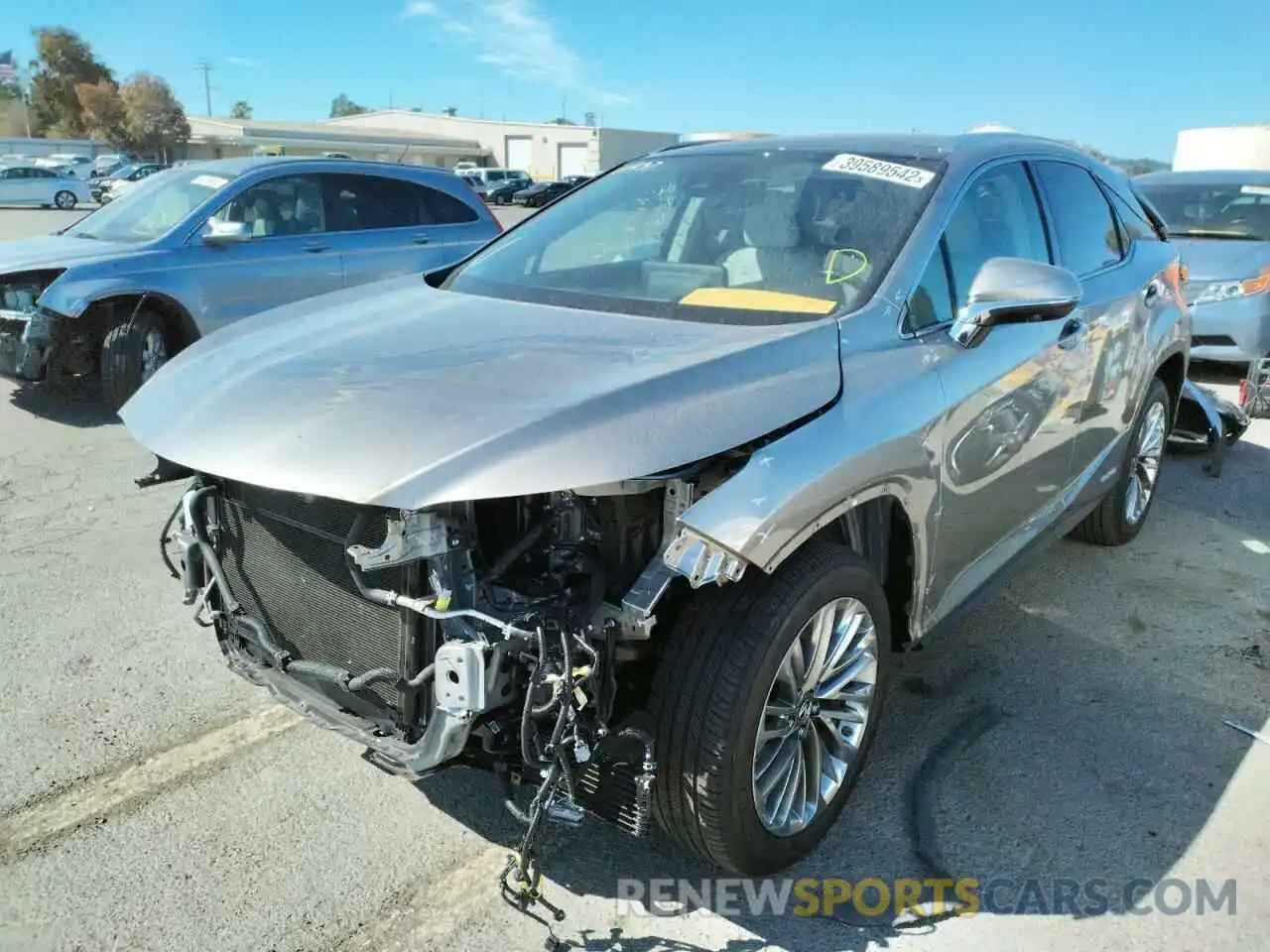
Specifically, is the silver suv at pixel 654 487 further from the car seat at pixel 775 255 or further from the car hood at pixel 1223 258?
the car hood at pixel 1223 258

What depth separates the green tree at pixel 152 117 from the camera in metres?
73.7

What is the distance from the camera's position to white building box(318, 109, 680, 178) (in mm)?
71438

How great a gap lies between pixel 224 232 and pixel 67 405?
1.76m

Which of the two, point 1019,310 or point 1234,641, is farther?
point 1234,641

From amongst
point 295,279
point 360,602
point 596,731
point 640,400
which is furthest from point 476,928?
point 295,279

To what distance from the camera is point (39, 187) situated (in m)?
35.6

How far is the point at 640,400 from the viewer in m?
2.29

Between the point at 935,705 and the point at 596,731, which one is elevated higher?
the point at 596,731

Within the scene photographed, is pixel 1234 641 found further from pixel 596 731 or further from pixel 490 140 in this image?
pixel 490 140

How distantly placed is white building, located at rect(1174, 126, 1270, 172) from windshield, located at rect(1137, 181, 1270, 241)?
60.7ft

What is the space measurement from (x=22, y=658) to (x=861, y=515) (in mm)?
3004

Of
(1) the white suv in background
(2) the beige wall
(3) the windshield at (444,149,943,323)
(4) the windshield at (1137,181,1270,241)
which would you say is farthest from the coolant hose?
(2) the beige wall

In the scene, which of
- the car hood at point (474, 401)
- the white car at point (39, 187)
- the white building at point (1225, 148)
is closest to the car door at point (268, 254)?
the car hood at point (474, 401)

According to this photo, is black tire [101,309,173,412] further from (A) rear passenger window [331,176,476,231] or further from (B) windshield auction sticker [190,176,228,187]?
(A) rear passenger window [331,176,476,231]
